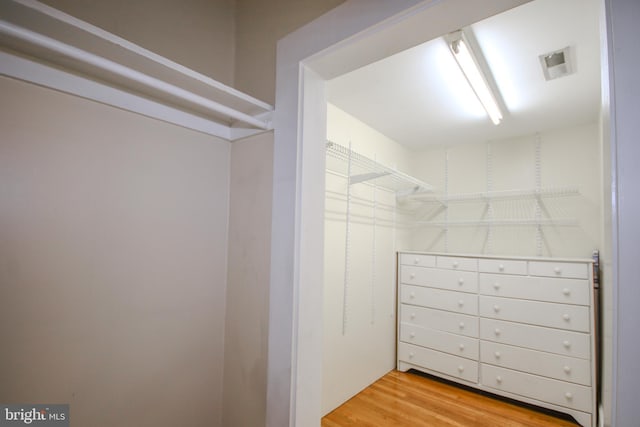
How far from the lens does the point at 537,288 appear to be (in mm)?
2227

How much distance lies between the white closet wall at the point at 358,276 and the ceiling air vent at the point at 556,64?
51.5 inches

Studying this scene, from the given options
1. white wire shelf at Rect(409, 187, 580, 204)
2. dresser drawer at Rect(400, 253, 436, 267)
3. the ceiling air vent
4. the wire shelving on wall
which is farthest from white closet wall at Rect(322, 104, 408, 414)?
the ceiling air vent

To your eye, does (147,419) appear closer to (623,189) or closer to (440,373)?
(623,189)

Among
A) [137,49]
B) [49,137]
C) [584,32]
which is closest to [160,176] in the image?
[49,137]

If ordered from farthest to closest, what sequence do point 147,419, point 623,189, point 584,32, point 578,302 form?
point 578,302 → point 584,32 → point 147,419 → point 623,189

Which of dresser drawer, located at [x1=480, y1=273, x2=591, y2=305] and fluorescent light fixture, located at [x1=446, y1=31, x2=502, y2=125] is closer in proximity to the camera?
fluorescent light fixture, located at [x1=446, y1=31, x2=502, y2=125]

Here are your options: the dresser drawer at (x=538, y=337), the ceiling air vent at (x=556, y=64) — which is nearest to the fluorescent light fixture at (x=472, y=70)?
the ceiling air vent at (x=556, y=64)

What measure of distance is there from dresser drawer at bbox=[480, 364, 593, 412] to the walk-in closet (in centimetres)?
1

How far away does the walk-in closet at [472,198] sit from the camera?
5.59 ft

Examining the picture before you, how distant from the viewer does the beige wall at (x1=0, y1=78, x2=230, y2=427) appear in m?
0.77

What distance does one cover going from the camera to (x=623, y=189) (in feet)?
1.72

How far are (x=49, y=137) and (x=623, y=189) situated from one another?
1.38 m

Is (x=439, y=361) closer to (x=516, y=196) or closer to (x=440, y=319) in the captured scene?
(x=440, y=319)

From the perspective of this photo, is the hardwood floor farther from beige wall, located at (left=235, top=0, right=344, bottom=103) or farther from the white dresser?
beige wall, located at (left=235, top=0, right=344, bottom=103)
